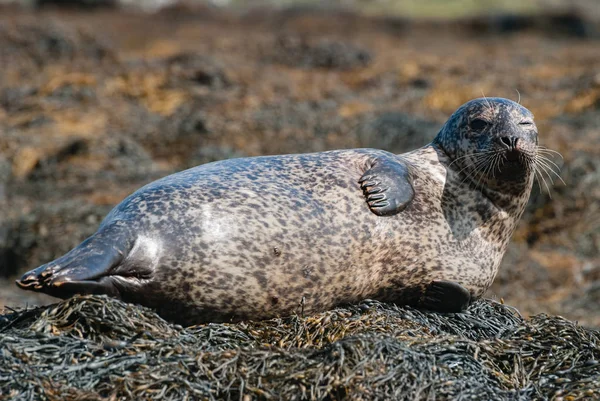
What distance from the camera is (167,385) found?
4293 millimetres

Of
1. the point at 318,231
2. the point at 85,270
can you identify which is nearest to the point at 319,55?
the point at 318,231

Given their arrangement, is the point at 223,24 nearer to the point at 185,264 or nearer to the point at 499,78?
the point at 499,78

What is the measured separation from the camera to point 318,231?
17.9 feet

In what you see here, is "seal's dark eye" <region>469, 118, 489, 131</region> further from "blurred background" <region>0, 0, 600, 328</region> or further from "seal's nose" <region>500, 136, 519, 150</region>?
"blurred background" <region>0, 0, 600, 328</region>

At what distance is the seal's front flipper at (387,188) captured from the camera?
5570mm

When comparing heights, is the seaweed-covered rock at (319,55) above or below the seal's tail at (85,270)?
below

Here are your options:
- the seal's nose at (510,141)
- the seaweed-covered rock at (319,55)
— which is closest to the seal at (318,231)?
the seal's nose at (510,141)

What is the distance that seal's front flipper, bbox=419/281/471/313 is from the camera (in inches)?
223

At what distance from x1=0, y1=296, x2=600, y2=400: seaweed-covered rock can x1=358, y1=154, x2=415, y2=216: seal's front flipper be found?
66 cm

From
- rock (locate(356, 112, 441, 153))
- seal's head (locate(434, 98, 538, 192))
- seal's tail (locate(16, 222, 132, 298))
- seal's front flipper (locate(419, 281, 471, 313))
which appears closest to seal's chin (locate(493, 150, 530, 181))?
seal's head (locate(434, 98, 538, 192))

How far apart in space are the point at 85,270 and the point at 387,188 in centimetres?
180

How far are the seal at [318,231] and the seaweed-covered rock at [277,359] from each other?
8.3 inches

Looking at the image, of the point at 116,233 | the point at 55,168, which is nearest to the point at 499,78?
the point at 55,168

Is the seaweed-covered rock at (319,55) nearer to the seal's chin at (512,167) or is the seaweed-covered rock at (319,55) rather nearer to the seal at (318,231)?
the seal at (318,231)
